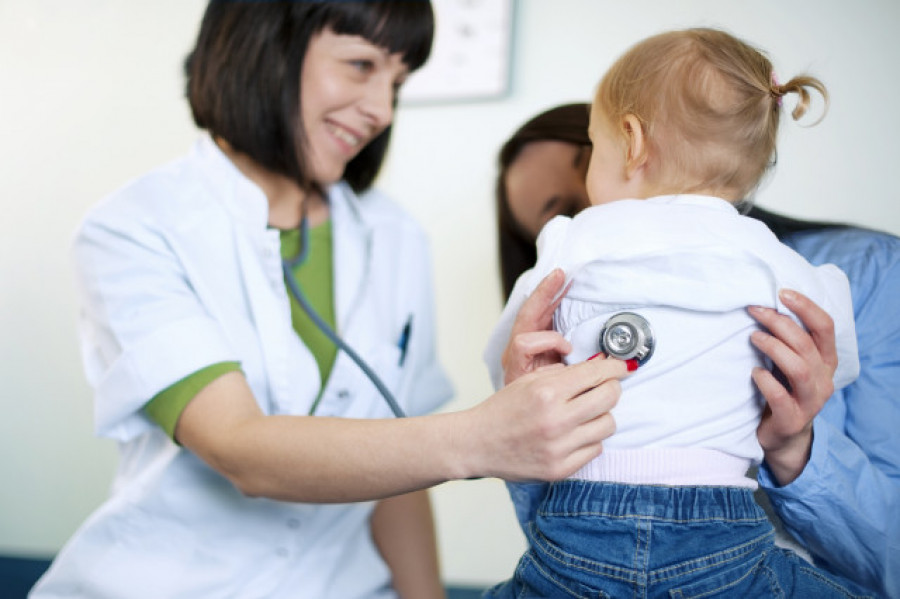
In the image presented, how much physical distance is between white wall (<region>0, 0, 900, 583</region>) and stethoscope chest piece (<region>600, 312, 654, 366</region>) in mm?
1166

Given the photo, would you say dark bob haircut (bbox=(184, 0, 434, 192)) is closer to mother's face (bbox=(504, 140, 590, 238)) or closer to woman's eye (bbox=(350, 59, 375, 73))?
woman's eye (bbox=(350, 59, 375, 73))

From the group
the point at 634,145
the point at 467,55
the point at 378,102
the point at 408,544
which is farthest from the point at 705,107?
the point at 467,55

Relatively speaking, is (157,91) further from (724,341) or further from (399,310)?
(724,341)

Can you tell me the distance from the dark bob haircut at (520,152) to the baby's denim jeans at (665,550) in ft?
1.79

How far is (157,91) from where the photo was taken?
2.09m

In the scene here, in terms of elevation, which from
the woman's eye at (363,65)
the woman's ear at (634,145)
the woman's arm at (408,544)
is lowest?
the woman's arm at (408,544)

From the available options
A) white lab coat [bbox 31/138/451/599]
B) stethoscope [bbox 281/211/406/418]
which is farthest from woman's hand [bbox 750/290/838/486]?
white lab coat [bbox 31/138/451/599]

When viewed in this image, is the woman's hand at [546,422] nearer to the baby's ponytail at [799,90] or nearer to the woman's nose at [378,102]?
the baby's ponytail at [799,90]

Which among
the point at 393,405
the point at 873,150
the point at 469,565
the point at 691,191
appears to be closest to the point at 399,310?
the point at 393,405

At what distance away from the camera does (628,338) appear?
0.70 m

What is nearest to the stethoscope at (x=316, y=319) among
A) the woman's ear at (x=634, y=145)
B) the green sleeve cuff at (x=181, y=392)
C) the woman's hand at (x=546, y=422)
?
the green sleeve cuff at (x=181, y=392)

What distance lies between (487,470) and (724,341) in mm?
271

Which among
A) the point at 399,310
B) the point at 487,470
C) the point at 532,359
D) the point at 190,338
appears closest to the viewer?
the point at 487,470

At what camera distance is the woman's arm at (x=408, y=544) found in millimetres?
1215
